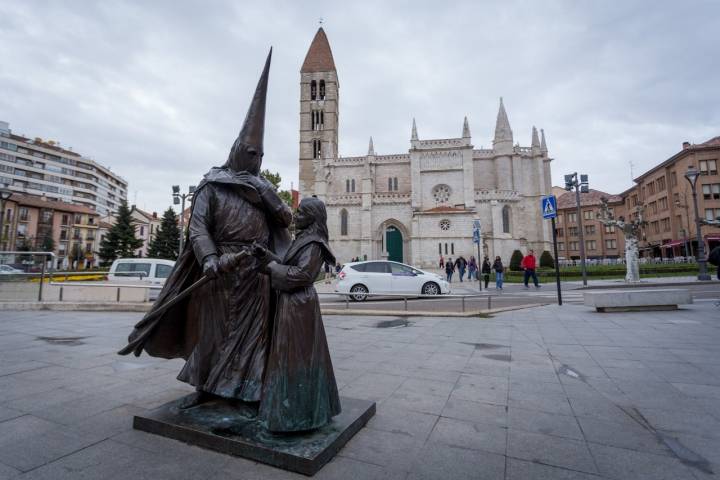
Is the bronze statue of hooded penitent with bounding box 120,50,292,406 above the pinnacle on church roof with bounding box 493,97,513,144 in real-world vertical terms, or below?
below

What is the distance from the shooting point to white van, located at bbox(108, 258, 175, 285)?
13305mm

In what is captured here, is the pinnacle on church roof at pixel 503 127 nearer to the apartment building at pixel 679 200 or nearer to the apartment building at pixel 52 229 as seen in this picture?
A: the apartment building at pixel 679 200

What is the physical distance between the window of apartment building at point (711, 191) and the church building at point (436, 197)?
15.2m

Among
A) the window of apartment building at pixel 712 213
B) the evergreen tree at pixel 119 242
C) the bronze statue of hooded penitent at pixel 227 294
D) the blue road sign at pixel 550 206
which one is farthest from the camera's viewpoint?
the evergreen tree at pixel 119 242

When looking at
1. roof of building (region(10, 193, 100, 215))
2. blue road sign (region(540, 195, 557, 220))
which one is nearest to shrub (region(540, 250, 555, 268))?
blue road sign (region(540, 195, 557, 220))

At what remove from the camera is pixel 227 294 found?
2607 mm

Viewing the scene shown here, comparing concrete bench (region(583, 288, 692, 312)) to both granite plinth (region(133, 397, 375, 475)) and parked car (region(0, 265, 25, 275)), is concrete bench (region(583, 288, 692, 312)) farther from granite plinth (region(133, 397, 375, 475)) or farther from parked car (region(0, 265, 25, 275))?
parked car (region(0, 265, 25, 275))

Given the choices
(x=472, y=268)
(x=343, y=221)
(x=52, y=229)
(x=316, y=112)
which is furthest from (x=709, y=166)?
(x=52, y=229)

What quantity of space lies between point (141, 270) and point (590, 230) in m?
63.1

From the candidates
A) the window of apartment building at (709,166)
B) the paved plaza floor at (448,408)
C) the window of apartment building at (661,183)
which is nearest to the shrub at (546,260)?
the window of apartment building at (709,166)

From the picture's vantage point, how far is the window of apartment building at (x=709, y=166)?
36719 millimetres

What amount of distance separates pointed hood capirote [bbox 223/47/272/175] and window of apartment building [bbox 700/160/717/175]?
50.9m

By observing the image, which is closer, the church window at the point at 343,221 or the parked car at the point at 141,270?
the parked car at the point at 141,270

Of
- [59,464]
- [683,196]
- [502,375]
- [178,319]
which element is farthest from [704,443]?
[683,196]
